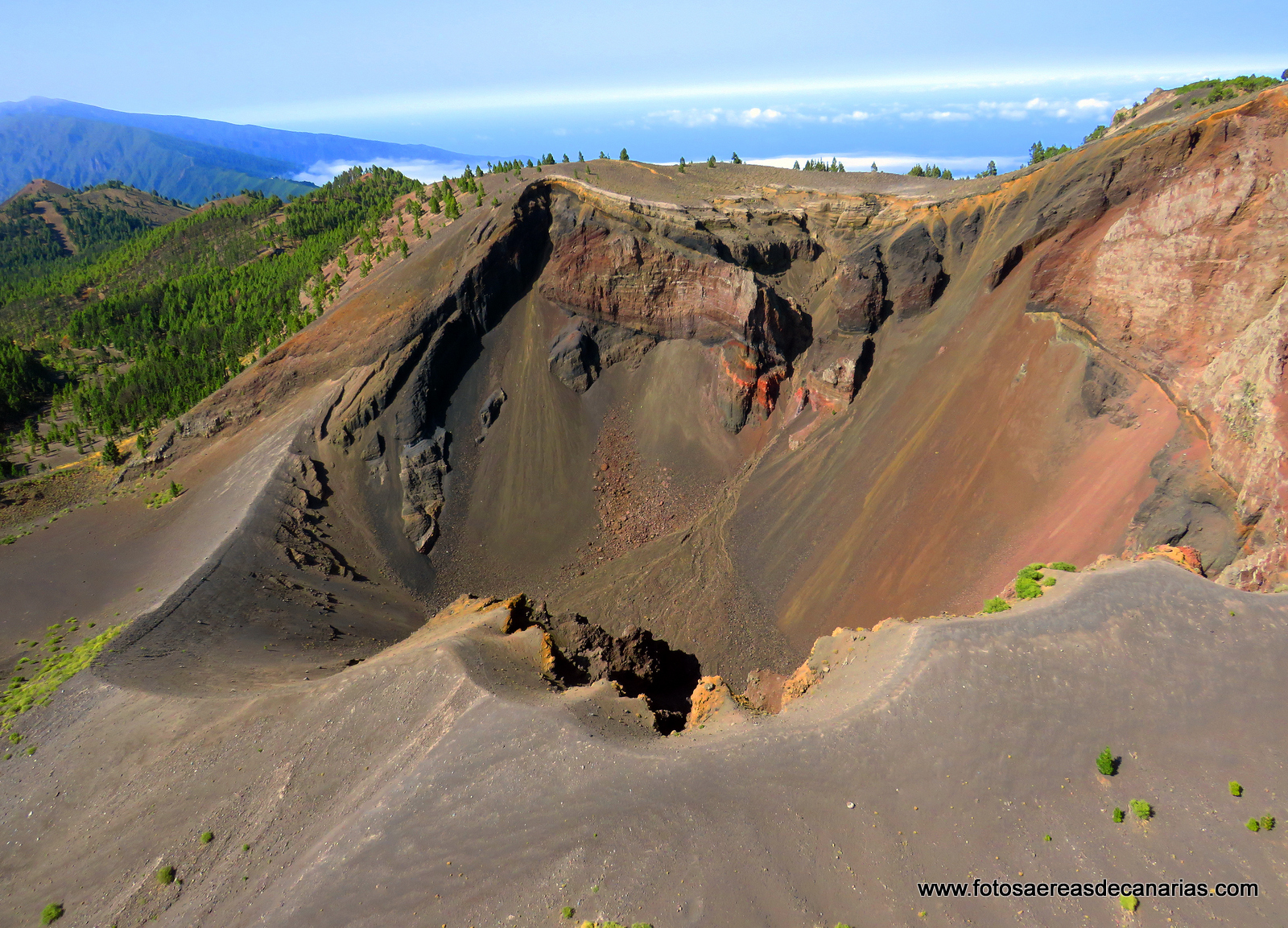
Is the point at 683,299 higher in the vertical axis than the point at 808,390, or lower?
higher

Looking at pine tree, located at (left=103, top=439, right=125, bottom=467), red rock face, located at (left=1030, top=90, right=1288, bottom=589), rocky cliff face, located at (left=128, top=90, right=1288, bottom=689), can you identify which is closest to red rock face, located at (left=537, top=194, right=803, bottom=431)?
rocky cliff face, located at (left=128, top=90, right=1288, bottom=689)

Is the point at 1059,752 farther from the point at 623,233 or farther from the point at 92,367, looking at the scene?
the point at 92,367

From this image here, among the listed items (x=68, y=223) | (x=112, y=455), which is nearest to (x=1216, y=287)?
(x=112, y=455)

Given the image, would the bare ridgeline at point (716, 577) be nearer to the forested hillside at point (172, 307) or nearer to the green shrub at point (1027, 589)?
the green shrub at point (1027, 589)

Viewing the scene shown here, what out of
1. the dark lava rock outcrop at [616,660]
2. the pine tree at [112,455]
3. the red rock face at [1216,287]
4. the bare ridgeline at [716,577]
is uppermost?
the red rock face at [1216,287]

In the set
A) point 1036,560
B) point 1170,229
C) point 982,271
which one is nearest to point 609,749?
point 1036,560

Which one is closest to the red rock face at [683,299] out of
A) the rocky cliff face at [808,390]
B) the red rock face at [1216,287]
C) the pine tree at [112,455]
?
the rocky cliff face at [808,390]

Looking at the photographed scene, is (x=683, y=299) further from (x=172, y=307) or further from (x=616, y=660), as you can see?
(x=172, y=307)

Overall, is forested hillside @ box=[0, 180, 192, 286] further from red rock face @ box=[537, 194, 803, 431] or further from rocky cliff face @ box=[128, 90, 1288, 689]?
red rock face @ box=[537, 194, 803, 431]
